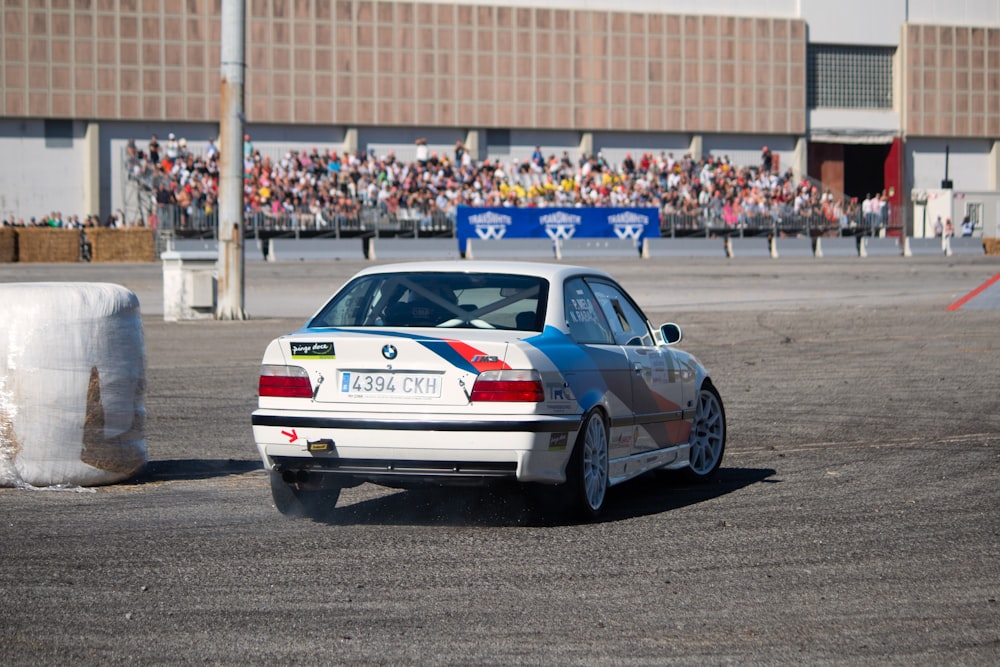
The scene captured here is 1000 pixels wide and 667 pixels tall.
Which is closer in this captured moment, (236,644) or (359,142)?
(236,644)

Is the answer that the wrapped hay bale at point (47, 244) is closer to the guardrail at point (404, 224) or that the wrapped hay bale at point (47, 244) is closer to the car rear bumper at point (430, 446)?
the guardrail at point (404, 224)

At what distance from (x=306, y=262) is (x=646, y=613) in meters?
35.0

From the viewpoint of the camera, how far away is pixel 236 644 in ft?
16.4

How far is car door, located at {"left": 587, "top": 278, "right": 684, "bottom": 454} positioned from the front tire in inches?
15.6

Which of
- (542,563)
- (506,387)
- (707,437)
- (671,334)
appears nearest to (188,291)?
(707,437)

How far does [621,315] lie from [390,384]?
2.06 metres

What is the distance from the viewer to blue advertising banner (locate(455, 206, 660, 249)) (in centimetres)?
4459

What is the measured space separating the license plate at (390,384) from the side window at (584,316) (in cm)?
100

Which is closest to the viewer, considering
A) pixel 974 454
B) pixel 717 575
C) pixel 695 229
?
pixel 717 575

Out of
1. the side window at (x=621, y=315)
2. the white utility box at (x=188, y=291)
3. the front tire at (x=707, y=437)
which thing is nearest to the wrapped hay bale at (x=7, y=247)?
the white utility box at (x=188, y=291)

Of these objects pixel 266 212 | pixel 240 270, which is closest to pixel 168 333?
pixel 240 270

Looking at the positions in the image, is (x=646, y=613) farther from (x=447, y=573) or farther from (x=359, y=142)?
(x=359, y=142)

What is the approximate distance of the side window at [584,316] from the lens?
7836mm

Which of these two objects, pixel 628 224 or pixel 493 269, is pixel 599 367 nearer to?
pixel 493 269
